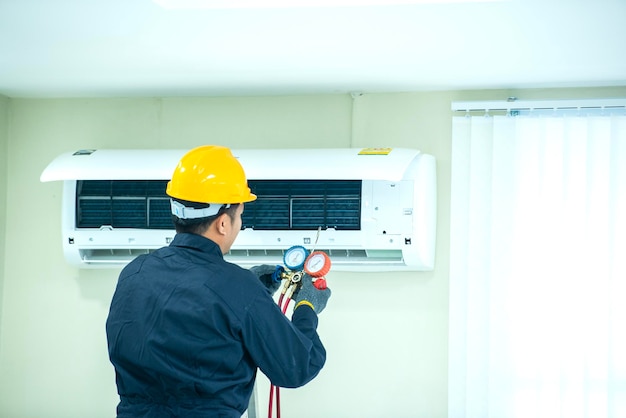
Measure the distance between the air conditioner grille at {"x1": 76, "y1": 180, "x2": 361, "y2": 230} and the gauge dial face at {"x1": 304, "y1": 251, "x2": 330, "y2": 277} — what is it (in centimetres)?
86

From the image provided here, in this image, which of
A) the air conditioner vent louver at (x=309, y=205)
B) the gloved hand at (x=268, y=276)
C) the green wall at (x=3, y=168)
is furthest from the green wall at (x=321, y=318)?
the gloved hand at (x=268, y=276)

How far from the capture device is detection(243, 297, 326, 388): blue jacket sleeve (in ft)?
6.55

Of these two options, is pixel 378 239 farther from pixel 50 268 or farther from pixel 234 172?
pixel 50 268

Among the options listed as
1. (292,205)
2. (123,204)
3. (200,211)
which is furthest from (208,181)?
(123,204)

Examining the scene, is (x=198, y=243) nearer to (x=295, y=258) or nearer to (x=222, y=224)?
(x=222, y=224)

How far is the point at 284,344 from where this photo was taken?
203cm

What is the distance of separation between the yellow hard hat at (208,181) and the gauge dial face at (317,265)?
39cm

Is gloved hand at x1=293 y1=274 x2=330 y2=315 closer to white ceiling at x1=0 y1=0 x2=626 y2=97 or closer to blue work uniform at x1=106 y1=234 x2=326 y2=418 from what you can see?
blue work uniform at x1=106 y1=234 x2=326 y2=418

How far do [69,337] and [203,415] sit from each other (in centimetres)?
200

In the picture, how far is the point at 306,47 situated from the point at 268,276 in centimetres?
83

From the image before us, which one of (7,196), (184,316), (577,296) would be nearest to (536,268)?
(577,296)

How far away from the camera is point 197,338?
6.52ft

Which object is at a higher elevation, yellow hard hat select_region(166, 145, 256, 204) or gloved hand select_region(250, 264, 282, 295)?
yellow hard hat select_region(166, 145, 256, 204)

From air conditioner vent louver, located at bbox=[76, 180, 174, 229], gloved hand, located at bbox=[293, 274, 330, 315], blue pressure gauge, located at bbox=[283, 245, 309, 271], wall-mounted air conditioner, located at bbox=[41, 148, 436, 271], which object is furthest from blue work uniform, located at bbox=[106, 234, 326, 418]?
air conditioner vent louver, located at bbox=[76, 180, 174, 229]
